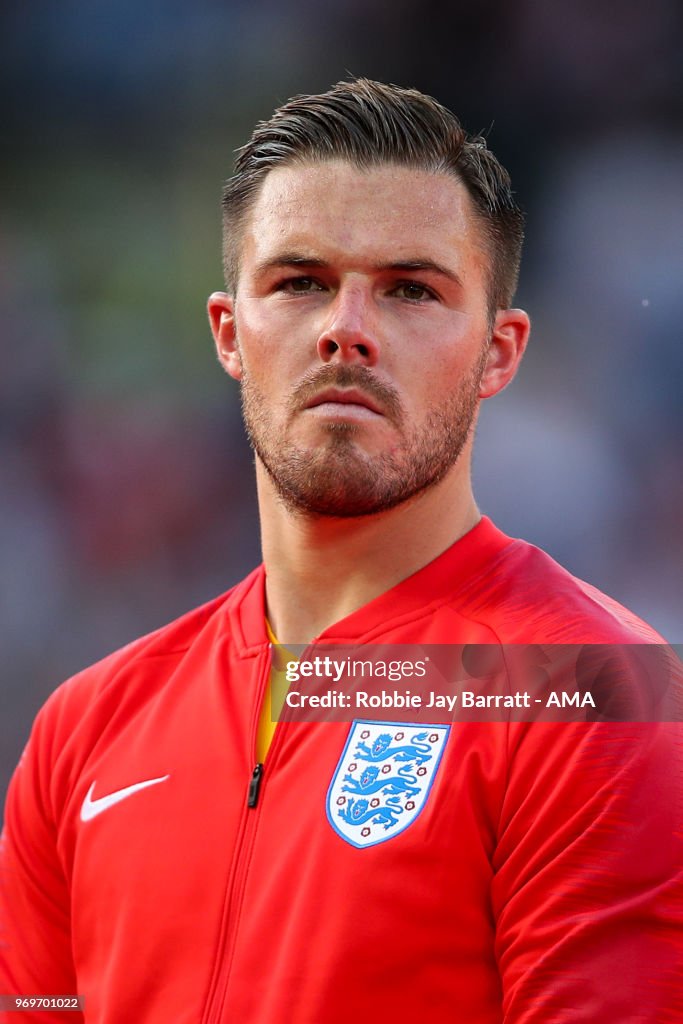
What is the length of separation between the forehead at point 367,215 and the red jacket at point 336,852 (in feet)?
1.57

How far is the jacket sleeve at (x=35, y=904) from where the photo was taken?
2.08 meters

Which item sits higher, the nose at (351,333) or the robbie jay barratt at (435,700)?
the nose at (351,333)

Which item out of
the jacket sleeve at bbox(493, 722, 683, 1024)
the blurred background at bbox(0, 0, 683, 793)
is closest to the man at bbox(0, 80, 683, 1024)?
the jacket sleeve at bbox(493, 722, 683, 1024)

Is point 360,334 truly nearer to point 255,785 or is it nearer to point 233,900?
point 255,785

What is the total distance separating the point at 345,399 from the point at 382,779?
588 mm

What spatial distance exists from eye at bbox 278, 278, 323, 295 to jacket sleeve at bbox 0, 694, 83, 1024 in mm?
910

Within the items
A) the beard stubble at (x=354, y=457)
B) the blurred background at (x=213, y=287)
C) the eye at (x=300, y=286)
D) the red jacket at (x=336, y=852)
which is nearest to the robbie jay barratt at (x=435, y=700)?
the red jacket at (x=336, y=852)

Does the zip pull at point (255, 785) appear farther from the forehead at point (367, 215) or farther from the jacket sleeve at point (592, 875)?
the forehead at point (367, 215)

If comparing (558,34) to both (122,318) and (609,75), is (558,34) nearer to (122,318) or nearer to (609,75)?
(609,75)

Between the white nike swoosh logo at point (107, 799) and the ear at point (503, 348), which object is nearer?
the white nike swoosh logo at point (107, 799)

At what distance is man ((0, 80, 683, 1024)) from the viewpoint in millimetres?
1542

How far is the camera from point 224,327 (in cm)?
225

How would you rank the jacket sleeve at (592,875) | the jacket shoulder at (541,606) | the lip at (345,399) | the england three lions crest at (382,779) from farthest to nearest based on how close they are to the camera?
1. the lip at (345,399)
2. the jacket shoulder at (541,606)
3. the england three lions crest at (382,779)
4. the jacket sleeve at (592,875)

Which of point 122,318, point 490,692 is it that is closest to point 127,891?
point 490,692
